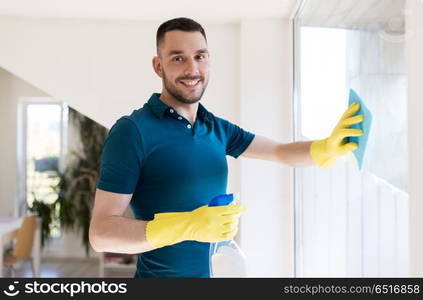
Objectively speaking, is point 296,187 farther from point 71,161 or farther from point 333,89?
point 71,161

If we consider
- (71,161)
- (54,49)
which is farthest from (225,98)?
(71,161)

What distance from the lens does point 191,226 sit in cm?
121

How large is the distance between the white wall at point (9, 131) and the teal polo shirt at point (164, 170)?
421cm

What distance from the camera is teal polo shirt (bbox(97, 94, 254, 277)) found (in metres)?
1.32

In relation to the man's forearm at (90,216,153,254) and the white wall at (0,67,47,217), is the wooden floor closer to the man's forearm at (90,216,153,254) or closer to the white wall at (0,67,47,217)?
the white wall at (0,67,47,217)

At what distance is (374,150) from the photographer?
4.92 ft

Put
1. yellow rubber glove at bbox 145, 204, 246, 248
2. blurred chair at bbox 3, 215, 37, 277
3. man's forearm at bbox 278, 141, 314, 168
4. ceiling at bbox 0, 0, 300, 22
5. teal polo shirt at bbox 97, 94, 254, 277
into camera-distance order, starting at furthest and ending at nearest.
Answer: blurred chair at bbox 3, 215, 37, 277 → ceiling at bbox 0, 0, 300, 22 → man's forearm at bbox 278, 141, 314, 168 → teal polo shirt at bbox 97, 94, 254, 277 → yellow rubber glove at bbox 145, 204, 246, 248

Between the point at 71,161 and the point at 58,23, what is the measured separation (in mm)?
2133

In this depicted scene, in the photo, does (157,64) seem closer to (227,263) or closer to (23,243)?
(227,263)

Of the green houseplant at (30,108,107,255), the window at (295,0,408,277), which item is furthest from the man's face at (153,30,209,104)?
the green houseplant at (30,108,107,255)

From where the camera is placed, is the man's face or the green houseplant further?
the green houseplant

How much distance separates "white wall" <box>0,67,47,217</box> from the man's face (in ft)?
13.8

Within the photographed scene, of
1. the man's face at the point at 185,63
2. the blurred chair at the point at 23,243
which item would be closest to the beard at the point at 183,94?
the man's face at the point at 185,63

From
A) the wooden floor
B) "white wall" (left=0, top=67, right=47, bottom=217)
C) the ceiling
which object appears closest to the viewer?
the ceiling
